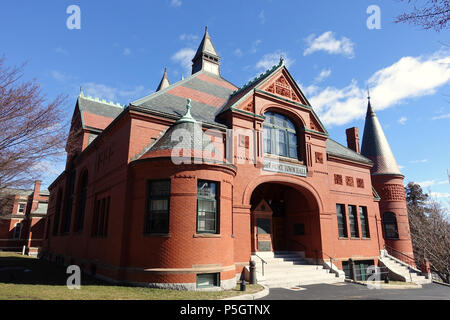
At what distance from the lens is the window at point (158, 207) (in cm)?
1215

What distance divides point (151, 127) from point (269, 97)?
25.8 feet

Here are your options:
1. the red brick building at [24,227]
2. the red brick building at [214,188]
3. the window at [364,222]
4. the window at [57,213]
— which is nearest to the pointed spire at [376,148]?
the red brick building at [214,188]

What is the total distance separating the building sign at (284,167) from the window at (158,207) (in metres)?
6.48

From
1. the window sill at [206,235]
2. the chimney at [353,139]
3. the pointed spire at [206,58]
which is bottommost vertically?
the window sill at [206,235]

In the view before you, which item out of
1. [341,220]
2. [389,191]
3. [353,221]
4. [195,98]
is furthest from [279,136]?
[389,191]

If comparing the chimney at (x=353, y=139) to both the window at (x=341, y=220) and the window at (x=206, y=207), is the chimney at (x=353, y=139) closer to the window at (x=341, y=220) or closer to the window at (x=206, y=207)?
the window at (x=341, y=220)

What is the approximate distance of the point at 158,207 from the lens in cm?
1245

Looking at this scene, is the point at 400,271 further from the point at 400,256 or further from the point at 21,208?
the point at 21,208

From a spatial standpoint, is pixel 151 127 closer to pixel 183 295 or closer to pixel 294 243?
pixel 183 295

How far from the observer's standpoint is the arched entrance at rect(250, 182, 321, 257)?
18234 millimetres

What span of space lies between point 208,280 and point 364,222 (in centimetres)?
1520

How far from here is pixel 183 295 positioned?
10.1 meters

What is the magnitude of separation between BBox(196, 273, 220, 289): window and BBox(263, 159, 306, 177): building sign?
693cm
